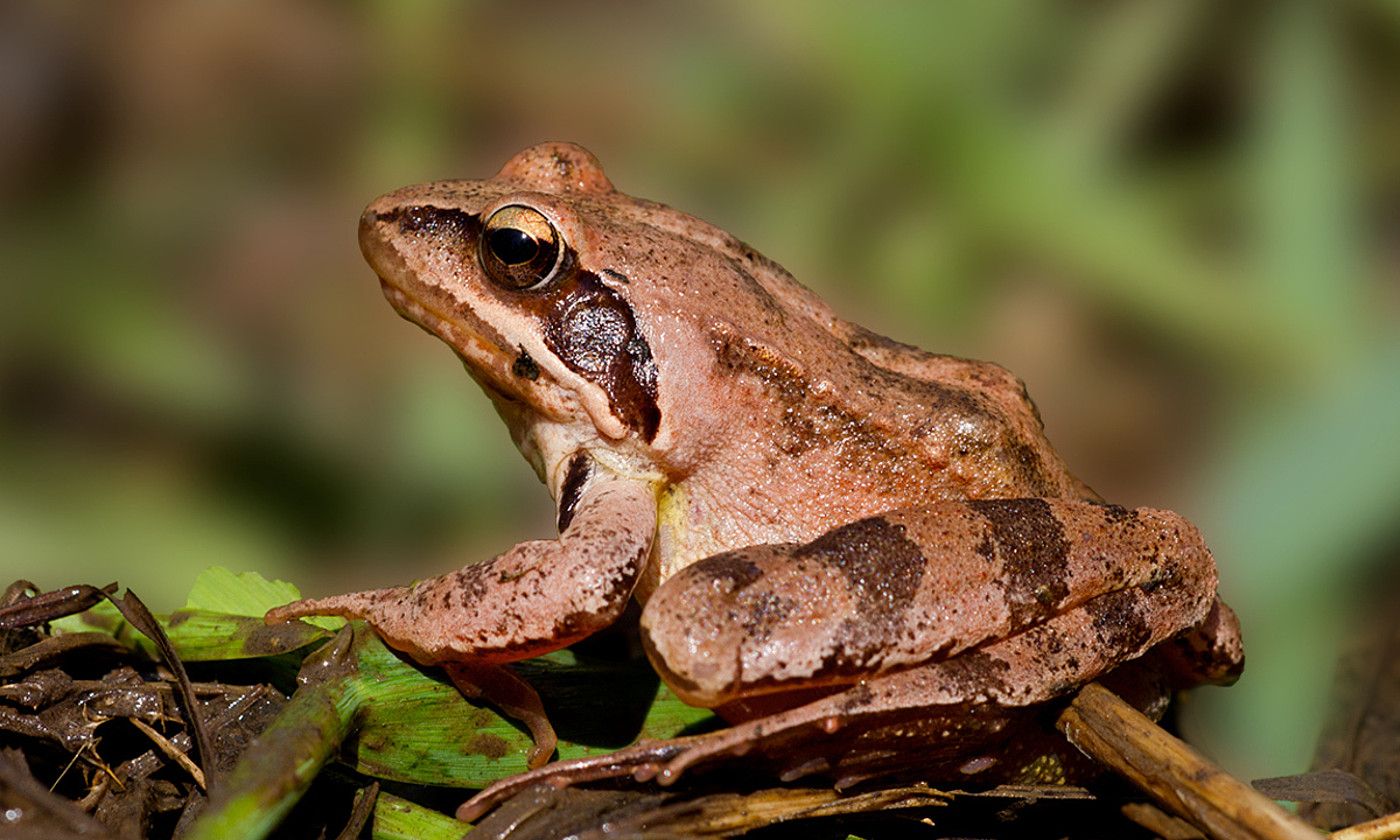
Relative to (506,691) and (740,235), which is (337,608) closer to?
(506,691)

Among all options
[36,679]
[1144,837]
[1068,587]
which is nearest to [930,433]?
[1068,587]

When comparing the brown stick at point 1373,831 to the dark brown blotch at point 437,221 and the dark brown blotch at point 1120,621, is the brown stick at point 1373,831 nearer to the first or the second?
the dark brown blotch at point 1120,621

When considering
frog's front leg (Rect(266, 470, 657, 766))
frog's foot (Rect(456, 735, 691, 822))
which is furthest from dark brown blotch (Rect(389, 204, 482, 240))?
frog's foot (Rect(456, 735, 691, 822))

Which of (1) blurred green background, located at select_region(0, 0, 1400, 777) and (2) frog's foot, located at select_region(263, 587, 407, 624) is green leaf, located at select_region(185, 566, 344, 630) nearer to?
(2) frog's foot, located at select_region(263, 587, 407, 624)

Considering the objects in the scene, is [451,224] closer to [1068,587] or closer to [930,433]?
[930,433]

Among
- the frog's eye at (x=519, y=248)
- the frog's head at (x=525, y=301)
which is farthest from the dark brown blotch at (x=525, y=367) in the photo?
the frog's eye at (x=519, y=248)

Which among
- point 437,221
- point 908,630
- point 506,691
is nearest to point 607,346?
point 437,221
